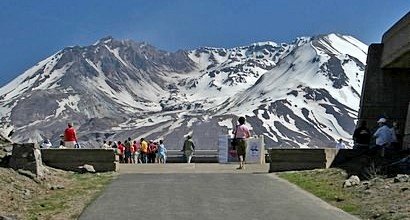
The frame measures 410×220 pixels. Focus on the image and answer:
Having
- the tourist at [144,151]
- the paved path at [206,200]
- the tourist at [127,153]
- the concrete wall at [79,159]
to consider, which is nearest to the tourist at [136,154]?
the tourist at [144,151]

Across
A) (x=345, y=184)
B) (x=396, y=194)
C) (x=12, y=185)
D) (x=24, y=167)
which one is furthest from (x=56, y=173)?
(x=396, y=194)

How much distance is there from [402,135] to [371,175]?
27.3ft

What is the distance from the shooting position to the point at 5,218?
12.1 m

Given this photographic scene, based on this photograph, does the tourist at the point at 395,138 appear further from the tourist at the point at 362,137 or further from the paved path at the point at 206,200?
the paved path at the point at 206,200

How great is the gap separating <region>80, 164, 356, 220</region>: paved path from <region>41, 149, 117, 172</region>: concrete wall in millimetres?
2081

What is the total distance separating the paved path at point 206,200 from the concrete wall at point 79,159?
2081 millimetres

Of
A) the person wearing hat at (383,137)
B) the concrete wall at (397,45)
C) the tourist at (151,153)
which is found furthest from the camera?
the tourist at (151,153)

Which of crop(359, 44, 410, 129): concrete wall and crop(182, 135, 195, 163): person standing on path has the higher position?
crop(359, 44, 410, 129): concrete wall

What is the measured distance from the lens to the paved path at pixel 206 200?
13.2 metres

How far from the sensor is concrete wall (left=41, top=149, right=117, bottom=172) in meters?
21.8

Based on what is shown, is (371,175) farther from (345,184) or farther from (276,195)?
(276,195)

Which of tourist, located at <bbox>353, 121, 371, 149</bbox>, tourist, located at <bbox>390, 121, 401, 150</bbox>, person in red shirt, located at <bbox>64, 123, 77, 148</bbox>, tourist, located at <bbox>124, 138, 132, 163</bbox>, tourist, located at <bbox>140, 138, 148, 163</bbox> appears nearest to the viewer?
tourist, located at <bbox>390, 121, 401, 150</bbox>

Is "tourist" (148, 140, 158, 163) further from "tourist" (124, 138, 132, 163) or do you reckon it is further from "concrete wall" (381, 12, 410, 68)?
"concrete wall" (381, 12, 410, 68)

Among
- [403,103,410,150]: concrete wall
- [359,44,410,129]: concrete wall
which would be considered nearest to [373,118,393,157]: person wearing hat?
[403,103,410,150]: concrete wall
